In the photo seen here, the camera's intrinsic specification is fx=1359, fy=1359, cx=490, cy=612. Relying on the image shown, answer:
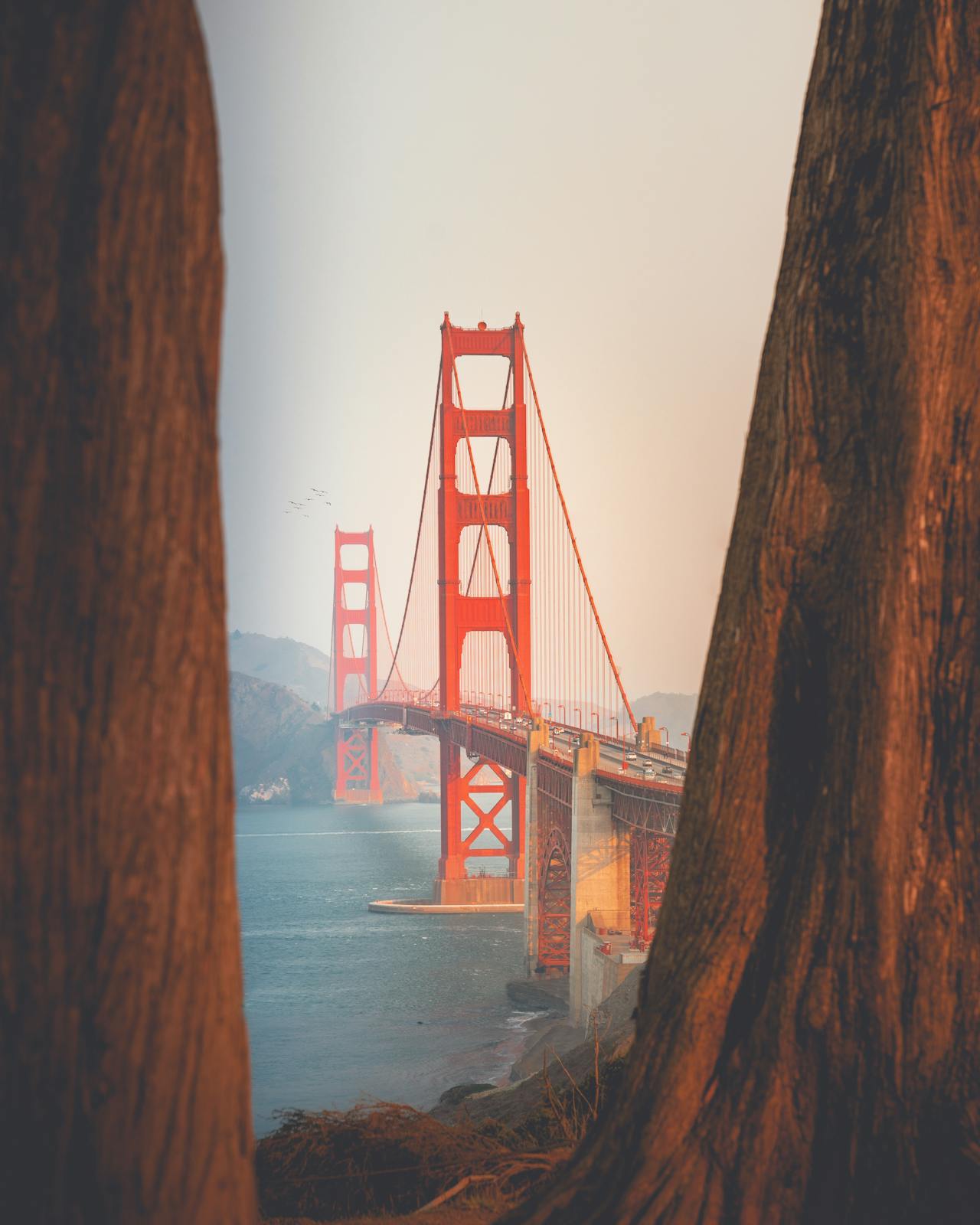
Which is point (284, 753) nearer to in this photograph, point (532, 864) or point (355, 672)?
point (355, 672)

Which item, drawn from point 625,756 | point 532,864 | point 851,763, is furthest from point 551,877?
point 851,763

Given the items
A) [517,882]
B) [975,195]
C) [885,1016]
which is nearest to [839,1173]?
[885,1016]

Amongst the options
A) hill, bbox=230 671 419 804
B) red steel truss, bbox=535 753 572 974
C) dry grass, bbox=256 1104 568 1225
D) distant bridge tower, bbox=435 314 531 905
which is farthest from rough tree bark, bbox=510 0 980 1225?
hill, bbox=230 671 419 804

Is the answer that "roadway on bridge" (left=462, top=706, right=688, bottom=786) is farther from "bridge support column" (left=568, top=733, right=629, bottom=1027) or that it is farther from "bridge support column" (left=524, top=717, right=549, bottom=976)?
"bridge support column" (left=524, top=717, right=549, bottom=976)

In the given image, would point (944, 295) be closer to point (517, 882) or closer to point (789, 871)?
point (789, 871)

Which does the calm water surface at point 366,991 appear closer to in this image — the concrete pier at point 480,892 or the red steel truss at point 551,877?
the concrete pier at point 480,892
